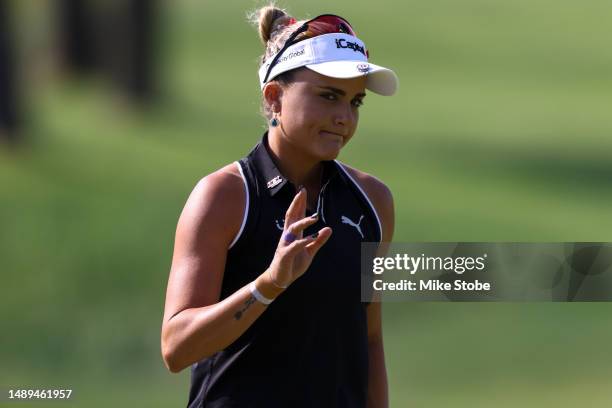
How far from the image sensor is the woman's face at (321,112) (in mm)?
4805

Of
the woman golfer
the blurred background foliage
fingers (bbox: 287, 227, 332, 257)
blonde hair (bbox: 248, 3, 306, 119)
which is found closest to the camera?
fingers (bbox: 287, 227, 332, 257)

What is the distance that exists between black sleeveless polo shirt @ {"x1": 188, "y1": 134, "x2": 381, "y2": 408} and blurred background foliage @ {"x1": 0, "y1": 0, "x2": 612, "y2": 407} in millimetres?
1587

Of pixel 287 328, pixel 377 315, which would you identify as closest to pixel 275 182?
pixel 287 328

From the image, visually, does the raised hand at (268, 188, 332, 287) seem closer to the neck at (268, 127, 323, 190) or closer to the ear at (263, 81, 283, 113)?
the neck at (268, 127, 323, 190)

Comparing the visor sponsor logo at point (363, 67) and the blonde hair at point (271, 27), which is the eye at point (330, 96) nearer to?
the visor sponsor logo at point (363, 67)

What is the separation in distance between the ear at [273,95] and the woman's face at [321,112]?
0.07 m

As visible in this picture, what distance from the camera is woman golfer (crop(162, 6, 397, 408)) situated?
4.66 meters

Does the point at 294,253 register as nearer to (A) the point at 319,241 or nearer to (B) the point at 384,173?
(A) the point at 319,241

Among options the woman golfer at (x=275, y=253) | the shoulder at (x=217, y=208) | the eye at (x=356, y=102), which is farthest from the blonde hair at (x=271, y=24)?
the shoulder at (x=217, y=208)

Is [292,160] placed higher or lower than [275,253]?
higher

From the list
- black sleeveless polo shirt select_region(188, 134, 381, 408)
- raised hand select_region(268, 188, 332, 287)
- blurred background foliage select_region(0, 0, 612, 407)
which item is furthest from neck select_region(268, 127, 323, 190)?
blurred background foliage select_region(0, 0, 612, 407)

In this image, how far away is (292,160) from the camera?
5.00m

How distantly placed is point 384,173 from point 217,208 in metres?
18.2

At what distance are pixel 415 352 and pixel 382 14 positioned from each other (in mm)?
24877
